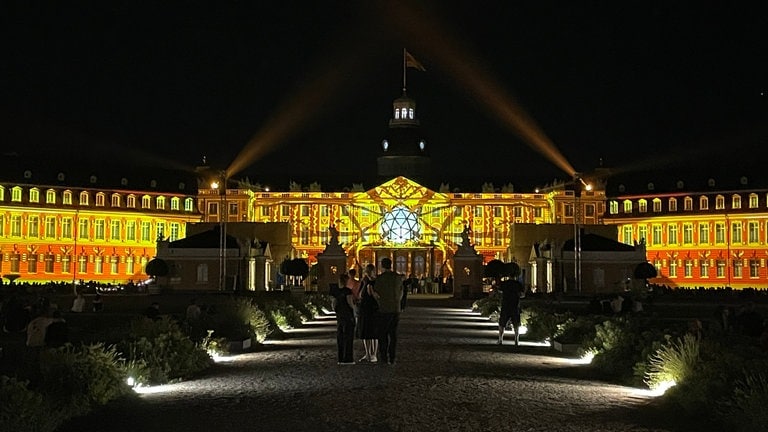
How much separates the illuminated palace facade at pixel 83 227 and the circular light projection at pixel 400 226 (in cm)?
2436

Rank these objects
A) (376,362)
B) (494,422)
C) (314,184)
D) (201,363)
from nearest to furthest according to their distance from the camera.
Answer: (494,422), (201,363), (376,362), (314,184)

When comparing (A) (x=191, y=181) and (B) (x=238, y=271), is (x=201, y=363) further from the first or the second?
(A) (x=191, y=181)

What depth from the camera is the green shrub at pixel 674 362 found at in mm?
17094

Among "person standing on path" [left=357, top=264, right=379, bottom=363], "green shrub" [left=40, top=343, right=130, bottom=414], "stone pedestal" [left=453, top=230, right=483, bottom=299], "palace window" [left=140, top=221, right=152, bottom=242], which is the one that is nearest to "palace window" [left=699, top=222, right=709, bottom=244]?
"stone pedestal" [left=453, top=230, right=483, bottom=299]

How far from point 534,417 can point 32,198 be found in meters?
117

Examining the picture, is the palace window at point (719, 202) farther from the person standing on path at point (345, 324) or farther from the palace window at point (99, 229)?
the person standing on path at point (345, 324)

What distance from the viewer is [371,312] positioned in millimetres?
23141

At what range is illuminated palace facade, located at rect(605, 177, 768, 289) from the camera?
123312 millimetres

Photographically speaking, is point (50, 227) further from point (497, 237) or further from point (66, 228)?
point (497, 237)

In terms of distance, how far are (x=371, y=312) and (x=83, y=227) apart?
110 m

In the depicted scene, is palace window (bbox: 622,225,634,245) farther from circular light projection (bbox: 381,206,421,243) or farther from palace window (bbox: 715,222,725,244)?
circular light projection (bbox: 381,206,421,243)

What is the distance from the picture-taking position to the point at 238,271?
246ft

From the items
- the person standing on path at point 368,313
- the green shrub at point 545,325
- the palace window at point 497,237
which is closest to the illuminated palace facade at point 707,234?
the palace window at point 497,237

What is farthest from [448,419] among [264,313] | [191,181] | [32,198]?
[191,181]
